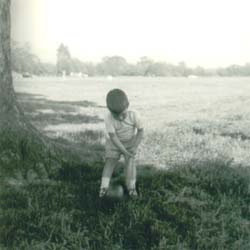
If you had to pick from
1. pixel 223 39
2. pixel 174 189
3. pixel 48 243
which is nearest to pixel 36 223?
pixel 48 243

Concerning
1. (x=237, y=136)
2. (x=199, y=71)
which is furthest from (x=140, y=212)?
(x=199, y=71)

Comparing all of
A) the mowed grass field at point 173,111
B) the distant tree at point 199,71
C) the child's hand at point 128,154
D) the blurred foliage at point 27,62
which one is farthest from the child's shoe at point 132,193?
the blurred foliage at point 27,62

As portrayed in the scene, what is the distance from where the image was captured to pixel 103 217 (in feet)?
15.4

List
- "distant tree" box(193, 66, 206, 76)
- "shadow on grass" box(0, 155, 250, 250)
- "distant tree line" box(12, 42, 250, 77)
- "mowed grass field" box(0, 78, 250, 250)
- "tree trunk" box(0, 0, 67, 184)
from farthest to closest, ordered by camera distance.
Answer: "distant tree" box(193, 66, 206, 76) < "distant tree line" box(12, 42, 250, 77) < "tree trunk" box(0, 0, 67, 184) < "mowed grass field" box(0, 78, 250, 250) < "shadow on grass" box(0, 155, 250, 250)

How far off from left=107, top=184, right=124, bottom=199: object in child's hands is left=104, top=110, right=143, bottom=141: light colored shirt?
475 millimetres

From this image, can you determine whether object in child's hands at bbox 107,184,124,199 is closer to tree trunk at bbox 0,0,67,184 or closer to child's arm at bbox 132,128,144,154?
child's arm at bbox 132,128,144,154

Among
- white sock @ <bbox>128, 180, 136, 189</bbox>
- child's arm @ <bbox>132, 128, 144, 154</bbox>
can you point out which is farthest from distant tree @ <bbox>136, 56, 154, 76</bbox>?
white sock @ <bbox>128, 180, 136, 189</bbox>

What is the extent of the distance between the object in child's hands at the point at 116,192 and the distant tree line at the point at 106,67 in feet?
4.24

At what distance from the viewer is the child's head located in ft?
16.2

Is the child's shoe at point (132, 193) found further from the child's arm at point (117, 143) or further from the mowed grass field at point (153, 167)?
the child's arm at point (117, 143)

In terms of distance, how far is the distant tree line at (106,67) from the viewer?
5.55 metres

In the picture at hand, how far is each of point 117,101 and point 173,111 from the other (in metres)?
0.90

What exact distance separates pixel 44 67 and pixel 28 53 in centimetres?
24

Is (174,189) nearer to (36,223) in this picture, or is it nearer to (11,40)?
(36,223)
